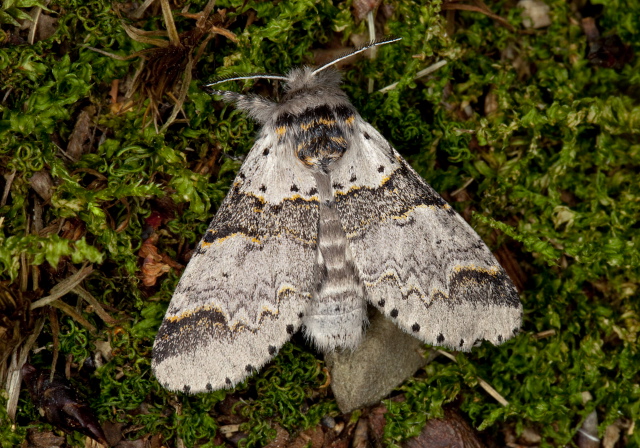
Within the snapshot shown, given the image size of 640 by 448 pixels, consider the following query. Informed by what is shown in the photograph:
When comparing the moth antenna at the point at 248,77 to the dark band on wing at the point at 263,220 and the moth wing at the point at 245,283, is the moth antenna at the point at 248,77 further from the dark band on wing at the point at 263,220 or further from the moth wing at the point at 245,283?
the dark band on wing at the point at 263,220

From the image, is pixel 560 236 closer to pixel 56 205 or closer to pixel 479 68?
pixel 479 68

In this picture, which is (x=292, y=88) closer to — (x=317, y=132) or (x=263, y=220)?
(x=317, y=132)

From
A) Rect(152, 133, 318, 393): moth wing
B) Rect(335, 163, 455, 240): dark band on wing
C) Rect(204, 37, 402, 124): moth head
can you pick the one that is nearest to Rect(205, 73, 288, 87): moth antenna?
Rect(204, 37, 402, 124): moth head

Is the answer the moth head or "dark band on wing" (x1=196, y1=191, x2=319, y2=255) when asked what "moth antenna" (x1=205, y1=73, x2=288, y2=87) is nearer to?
the moth head

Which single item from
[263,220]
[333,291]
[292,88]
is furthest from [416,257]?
[292,88]

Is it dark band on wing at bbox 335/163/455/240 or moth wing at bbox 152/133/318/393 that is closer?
moth wing at bbox 152/133/318/393

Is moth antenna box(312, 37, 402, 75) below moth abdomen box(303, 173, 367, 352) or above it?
above

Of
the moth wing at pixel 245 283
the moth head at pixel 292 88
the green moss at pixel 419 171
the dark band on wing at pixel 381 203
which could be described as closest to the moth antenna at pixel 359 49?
the moth head at pixel 292 88
